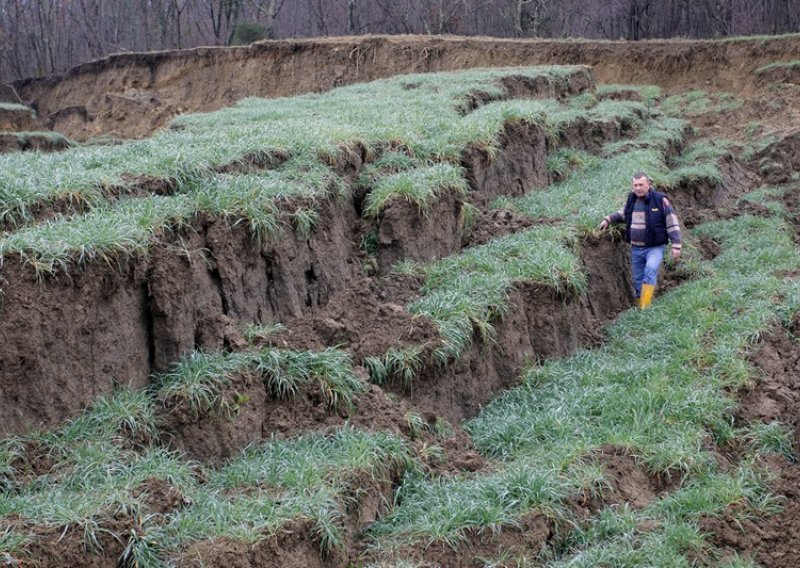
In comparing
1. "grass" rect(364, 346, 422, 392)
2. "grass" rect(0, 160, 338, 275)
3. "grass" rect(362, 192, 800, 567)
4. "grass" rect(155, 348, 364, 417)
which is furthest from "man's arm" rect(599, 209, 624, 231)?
"grass" rect(155, 348, 364, 417)

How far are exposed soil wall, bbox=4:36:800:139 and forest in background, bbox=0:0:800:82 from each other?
19.4ft

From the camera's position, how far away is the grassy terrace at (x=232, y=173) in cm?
607

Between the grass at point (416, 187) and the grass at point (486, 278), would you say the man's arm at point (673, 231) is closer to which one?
the grass at point (486, 278)

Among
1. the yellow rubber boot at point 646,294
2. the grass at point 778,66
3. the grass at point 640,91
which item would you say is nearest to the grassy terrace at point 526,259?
the yellow rubber boot at point 646,294

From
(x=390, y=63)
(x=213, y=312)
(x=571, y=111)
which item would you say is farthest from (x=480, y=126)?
(x=390, y=63)

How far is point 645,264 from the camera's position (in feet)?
32.0

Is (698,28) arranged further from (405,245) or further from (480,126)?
(405,245)

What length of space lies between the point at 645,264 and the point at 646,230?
41 centimetres

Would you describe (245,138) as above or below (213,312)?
above

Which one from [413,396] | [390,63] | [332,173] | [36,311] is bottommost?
[413,396]

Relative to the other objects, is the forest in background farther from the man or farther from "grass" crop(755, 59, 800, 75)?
the man

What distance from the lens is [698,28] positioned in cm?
3241

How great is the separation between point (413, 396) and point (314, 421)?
103 centimetres

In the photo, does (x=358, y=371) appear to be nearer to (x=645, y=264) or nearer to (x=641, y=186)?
(x=645, y=264)
